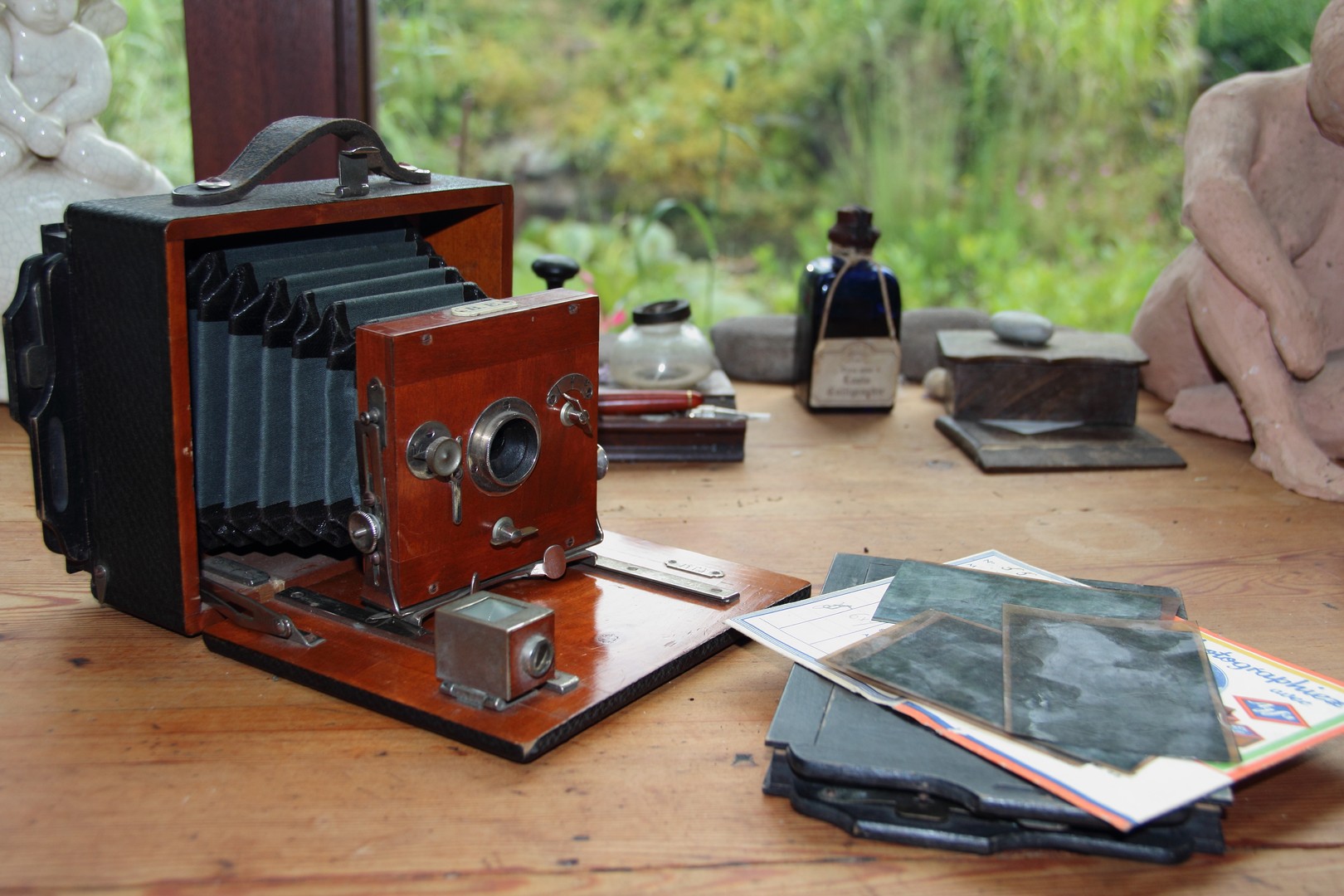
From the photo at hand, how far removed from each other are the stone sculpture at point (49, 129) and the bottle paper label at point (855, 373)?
916 millimetres

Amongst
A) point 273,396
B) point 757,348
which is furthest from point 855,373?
point 273,396

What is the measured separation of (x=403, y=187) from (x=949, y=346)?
2.87 ft

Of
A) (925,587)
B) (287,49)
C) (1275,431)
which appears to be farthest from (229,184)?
(1275,431)

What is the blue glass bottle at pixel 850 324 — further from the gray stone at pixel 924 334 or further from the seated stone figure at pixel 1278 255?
the seated stone figure at pixel 1278 255

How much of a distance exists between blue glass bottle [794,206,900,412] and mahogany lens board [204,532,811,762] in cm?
65

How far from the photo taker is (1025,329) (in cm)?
179

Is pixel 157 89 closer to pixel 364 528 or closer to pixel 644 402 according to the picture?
pixel 644 402

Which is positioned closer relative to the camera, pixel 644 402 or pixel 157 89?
pixel 644 402

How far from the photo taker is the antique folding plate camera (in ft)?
3.24

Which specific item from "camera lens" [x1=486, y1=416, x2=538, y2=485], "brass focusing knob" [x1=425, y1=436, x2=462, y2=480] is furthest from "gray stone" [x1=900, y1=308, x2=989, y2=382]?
"brass focusing knob" [x1=425, y1=436, x2=462, y2=480]

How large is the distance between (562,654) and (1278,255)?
1.08m

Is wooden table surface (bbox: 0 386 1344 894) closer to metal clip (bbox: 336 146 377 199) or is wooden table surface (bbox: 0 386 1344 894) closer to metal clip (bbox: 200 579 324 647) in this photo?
metal clip (bbox: 200 579 324 647)

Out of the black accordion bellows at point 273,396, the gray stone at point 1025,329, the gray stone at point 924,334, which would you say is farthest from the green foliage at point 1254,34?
the black accordion bellows at point 273,396

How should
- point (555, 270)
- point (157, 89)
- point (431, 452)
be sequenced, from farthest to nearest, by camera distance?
point (157, 89), point (555, 270), point (431, 452)
